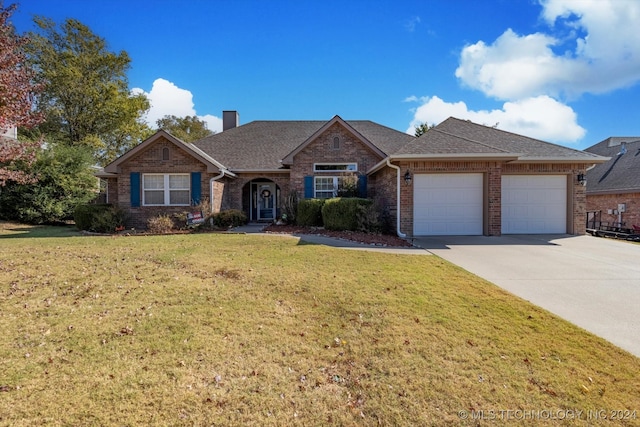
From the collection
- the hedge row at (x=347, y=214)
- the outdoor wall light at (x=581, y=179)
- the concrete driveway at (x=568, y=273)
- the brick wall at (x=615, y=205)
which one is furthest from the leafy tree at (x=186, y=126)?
the brick wall at (x=615, y=205)

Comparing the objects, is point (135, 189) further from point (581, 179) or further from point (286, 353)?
point (581, 179)

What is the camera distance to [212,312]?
4254 mm

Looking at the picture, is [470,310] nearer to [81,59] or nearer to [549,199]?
[549,199]

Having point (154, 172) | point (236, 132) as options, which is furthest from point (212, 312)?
point (236, 132)

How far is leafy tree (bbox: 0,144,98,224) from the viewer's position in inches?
648

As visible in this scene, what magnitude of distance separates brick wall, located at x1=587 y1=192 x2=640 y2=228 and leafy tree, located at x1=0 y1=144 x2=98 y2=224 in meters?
30.6

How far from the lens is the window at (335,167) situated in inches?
601

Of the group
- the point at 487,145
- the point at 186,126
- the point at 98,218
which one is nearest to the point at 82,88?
the point at 186,126

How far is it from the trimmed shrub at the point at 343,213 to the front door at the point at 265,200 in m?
6.71

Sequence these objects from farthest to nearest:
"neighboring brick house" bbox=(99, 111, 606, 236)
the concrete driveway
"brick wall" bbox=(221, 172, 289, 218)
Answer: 1. "brick wall" bbox=(221, 172, 289, 218)
2. "neighboring brick house" bbox=(99, 111, 606, 236)
3. the concrete driveway

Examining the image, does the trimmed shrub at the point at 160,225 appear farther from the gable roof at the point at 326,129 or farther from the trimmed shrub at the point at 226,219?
the gable roof at the point at 326,129

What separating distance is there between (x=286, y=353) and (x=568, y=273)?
253 inches

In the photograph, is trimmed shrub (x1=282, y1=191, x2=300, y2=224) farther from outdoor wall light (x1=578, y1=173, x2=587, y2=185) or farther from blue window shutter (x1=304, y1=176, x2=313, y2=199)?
outdoor wall light (x1=578, y1=173, x2=587, y2=185)

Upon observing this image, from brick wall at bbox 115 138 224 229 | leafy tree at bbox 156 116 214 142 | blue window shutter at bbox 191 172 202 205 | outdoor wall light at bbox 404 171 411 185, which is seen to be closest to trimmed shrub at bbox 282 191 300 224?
brick wall at bbox 115 138 224 229
